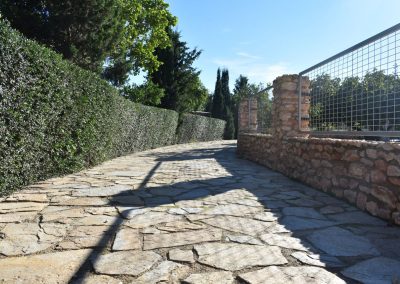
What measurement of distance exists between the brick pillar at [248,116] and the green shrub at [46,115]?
165 inches

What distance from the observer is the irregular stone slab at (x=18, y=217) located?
11.3ft

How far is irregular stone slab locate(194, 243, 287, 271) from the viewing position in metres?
2.50

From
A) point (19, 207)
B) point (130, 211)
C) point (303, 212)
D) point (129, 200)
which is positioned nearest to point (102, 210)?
point (130, 211)

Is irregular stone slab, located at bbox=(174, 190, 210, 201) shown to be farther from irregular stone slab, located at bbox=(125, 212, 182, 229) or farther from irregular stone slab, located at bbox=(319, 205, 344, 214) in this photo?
irregular stone slab, located at bbox=(319, 205, 344, 214)

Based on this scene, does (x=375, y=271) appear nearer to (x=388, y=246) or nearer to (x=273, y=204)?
(x=388, y=246)

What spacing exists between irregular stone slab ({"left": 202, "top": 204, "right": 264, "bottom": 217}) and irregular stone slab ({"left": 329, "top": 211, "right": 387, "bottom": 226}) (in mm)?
866

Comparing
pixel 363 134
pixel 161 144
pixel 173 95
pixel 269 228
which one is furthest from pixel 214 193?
pixel 173 95

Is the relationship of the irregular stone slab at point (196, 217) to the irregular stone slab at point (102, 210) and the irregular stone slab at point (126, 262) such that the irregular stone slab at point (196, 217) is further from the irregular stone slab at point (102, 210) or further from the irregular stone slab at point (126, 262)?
the irregular stone slab at point (126, 262)

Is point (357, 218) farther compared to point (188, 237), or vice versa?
point (357, 218)

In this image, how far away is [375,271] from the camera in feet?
7.91

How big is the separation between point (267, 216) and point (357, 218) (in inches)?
39.4

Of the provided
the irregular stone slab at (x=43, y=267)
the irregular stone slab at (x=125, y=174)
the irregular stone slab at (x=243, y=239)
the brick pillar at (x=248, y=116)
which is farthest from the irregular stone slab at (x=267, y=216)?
the brick pillar at (x=248, y=116)

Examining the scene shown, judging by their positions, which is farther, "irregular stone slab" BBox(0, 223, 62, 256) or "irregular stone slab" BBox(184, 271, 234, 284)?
"irregular stone slab" BBox(0, 223, 62, 256)

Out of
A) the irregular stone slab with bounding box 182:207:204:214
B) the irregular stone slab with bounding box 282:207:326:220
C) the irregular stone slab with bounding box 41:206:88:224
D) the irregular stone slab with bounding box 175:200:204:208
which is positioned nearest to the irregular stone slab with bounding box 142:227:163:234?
the irregular stone slab with bounding box 182:207:204:214
